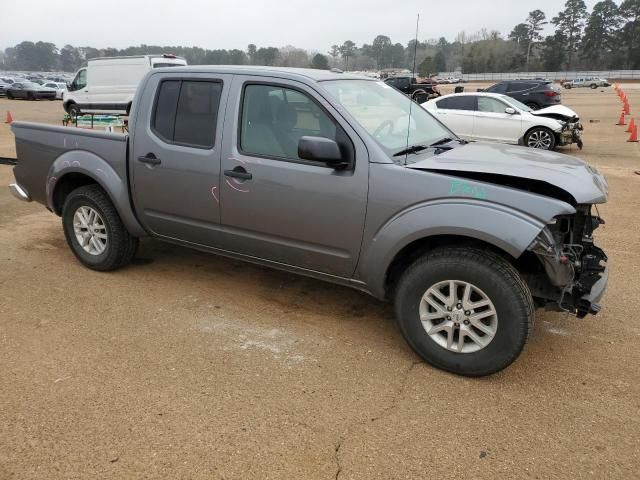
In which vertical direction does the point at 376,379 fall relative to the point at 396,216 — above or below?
below

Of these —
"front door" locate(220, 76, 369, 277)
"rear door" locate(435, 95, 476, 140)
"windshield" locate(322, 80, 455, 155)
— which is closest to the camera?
"front door" locate(220, 76, 369, 277)

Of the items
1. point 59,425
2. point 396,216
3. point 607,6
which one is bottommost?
point 59,425

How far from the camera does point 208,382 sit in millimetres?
3145

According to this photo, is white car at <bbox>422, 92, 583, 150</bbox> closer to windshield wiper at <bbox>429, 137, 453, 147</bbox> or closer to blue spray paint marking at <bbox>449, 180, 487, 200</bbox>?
windshield wiper at <bbox>429, 137, 453, 147</bbox>

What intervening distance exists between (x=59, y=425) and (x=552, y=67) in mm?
108487

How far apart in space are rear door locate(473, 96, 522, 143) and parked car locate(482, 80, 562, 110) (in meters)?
6.40

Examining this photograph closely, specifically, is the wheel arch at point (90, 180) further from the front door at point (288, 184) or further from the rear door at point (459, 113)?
the rear door at point (459, 113)

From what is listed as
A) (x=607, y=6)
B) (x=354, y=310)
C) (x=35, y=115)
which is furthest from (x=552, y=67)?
(x=354, y=310)

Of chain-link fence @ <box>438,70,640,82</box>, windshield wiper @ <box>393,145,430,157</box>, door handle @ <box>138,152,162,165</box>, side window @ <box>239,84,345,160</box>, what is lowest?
door handle @ <box>138,152,162,165</box>

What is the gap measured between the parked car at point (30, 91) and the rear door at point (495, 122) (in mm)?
31045

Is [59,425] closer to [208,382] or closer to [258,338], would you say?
[208,382]

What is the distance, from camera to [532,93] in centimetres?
1895

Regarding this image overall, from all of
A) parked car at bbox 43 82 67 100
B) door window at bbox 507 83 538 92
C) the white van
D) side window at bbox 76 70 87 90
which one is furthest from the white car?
parked car at bbox 43 82 67 100

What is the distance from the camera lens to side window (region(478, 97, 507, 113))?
41.8ft
